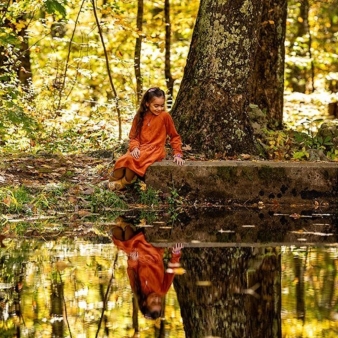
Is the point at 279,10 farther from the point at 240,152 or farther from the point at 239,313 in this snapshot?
the point at 239,313

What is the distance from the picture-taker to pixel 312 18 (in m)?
29.2

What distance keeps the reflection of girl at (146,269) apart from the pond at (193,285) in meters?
0.06

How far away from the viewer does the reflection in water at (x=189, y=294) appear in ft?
15.1

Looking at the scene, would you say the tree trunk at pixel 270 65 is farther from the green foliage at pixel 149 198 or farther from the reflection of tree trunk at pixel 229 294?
the reflection of tree trunk at pixel 229 294

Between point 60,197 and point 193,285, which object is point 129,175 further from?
point 193,285

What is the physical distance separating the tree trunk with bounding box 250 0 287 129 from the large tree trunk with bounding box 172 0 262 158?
298cm

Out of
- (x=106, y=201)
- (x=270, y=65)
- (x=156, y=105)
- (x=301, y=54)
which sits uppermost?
(x=301, y=54)

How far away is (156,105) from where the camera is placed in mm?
10109

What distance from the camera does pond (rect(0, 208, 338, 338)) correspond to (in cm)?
462

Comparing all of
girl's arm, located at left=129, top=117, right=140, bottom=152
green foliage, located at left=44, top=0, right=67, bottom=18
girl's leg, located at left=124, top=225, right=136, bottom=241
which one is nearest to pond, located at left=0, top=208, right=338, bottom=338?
girl's leg, located at left=124, top=225, right=136, bottom=241

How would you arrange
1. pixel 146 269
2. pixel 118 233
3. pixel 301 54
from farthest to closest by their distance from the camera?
pixel 301 54, pixel 118 233, pixel 146 269

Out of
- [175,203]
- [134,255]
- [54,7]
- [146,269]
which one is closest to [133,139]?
[175,203]

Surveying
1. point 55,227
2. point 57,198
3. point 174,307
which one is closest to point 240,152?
point 57,198

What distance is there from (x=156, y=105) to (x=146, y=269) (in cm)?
415
